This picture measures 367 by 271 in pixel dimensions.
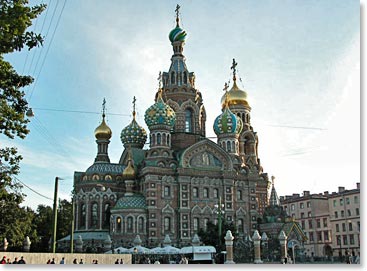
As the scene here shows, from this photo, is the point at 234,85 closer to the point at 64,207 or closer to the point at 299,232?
the point at 299,232

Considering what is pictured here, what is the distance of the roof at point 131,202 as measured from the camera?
33.9m

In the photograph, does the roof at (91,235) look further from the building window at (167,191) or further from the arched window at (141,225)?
the building window at (167,191)

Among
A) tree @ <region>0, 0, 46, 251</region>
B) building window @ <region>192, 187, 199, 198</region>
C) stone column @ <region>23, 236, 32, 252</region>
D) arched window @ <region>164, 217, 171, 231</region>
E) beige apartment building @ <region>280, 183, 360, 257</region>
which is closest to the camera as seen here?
tree @ <region>0, 0, 46, 251</region>

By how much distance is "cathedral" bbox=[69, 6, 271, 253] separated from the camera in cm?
3444

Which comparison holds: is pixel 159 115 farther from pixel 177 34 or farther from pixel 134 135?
pixel 177 34

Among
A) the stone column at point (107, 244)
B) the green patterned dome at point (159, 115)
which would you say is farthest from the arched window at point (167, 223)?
the green patterned dome at point (159, 115)

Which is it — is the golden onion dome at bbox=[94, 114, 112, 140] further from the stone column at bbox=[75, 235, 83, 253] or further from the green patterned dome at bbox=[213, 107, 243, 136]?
the stone column at bbox=[75, 235, 83, 253]

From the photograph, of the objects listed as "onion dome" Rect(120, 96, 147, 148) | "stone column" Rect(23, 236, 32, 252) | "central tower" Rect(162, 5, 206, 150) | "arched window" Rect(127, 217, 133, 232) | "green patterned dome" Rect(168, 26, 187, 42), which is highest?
"green patterned dome" Rect(168, 26, 187, 42)

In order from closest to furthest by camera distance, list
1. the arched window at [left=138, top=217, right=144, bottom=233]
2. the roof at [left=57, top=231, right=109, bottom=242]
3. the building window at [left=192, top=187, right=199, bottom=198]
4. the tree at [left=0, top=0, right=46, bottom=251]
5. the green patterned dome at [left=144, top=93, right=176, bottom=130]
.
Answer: the tree at [left=0, top=0, right=46, bottom=251] < the arched window at [left=138, top=217, right=144, bottom=233] < the roof at [left=57, top=231, right=109, bottom=242] < the building window at [left=192, top=187, right=199, bottom=198] < the green patterned dome at [left=144, top=93, right=176, bottom=130]

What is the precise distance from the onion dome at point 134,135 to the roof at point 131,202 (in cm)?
804

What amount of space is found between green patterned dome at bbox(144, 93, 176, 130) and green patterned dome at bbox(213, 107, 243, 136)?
4345 mm

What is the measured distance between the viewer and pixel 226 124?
40438 mm

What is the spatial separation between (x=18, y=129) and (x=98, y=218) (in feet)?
75.5

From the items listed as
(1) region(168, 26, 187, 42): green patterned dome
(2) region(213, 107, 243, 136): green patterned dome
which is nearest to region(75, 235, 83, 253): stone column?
(2) region(213, 107, 243, 136): green patterned dome
